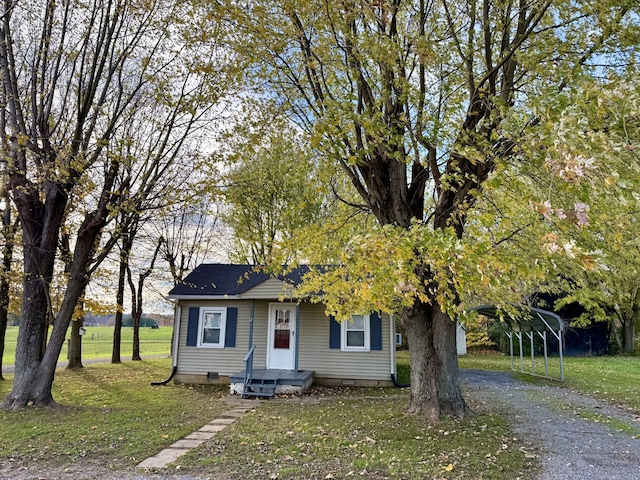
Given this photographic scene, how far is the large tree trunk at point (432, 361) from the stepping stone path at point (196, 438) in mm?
3224

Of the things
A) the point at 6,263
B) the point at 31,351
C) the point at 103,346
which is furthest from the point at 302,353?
the point at 103,346

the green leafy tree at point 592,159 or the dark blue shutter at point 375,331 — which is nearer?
the green leafy tree at point 592,159

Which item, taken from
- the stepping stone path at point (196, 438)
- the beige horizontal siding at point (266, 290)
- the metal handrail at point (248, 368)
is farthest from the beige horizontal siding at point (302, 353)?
the stepping stone path at point (196, 438)

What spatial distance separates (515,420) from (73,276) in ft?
28.4

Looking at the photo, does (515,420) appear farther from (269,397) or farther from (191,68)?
(191,68)

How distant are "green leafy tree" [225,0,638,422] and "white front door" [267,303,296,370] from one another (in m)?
5.67

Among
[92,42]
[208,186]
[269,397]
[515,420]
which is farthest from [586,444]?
[92,42]

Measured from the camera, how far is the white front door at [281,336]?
38.5ft

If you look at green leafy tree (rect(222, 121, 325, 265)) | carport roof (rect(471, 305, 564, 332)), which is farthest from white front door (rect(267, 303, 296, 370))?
carport roof (rect(471, 305, 564, 332))

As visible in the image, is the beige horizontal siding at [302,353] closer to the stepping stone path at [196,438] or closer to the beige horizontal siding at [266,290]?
the beige horizontal siding at [266,290]

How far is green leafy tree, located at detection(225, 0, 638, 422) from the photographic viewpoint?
450cm

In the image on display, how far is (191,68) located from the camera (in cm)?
834

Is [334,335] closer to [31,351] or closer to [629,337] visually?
[31,351]

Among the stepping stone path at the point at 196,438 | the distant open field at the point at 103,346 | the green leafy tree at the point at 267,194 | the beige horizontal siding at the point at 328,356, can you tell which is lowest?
the distant open field at the point at 103,346
